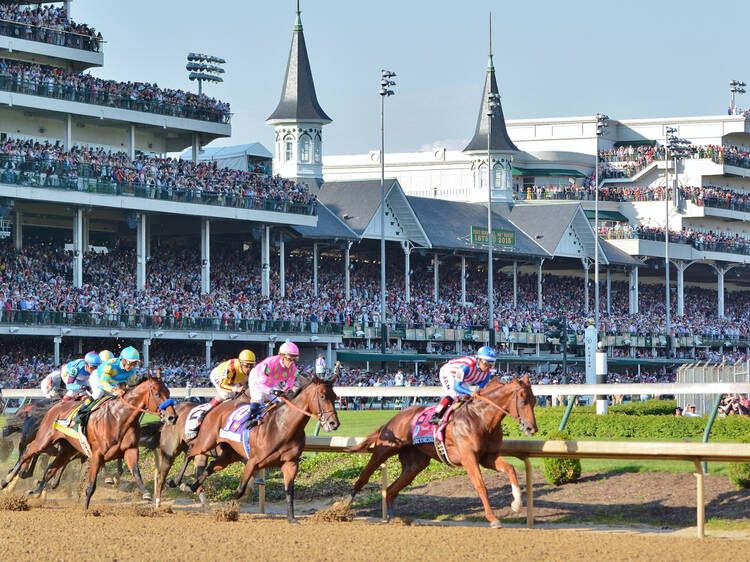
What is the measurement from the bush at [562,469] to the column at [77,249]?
83.9ft

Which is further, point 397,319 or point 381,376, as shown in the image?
point 397,319

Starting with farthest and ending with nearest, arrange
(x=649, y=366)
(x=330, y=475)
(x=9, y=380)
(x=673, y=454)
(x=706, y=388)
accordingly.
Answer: (x=649, y=366) < (x=9, y=380) < (x=330, y=475) < (x=706, y=388) < (x=673, y=454)

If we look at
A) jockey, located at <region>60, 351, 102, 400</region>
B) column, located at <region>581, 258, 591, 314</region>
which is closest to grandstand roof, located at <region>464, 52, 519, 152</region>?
column, located at <region>581, 258, 591, 314</region>

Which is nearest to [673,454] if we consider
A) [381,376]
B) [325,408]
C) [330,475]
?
[325,408]

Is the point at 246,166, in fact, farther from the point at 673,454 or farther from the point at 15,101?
the point at 673,454

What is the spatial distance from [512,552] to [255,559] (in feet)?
7.25

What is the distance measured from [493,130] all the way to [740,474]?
163 feet

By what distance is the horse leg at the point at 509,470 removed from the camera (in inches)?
493

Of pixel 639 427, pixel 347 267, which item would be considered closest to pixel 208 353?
pixel 347 267

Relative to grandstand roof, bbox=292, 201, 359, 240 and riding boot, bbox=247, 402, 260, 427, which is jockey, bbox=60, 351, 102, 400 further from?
grandstand roof, bbox=292, 201, 359, 240

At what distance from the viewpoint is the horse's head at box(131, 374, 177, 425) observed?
48.2ft

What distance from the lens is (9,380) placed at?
33.6 m

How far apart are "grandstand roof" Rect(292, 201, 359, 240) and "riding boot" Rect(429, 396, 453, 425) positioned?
31.8 metres

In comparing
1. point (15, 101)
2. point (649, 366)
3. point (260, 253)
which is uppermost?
point (15, 101)
